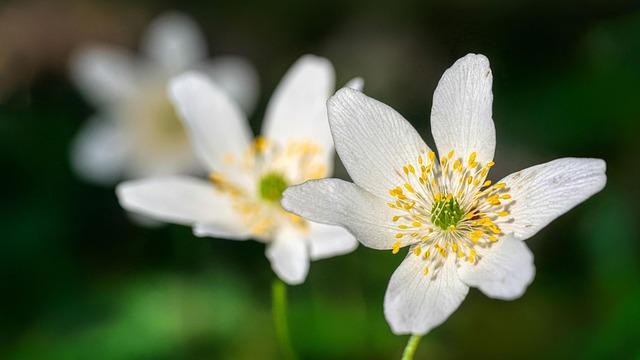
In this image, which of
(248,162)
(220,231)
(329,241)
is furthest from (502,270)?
(248,162)

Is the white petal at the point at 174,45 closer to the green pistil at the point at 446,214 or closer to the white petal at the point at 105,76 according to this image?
the white petal at the point at 105,76

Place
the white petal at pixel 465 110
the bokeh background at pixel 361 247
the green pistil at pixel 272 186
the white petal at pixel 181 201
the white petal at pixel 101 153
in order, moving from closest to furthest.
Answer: the white petal at pixel 465 110 → the white petal at pixel 181 201 → the green pistil at pixel 272 186 → the bokeh background at pixel 361 247 → the white petal at pixel 101 153

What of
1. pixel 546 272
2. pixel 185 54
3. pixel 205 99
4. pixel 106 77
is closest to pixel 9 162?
pixel 106 77

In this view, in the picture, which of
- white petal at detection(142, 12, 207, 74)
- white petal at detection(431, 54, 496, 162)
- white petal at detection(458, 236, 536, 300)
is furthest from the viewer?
white petal at detection(142, 12, 207, 74)

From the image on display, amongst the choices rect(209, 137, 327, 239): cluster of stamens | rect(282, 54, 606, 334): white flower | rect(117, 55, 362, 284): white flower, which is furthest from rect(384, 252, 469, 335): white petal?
rect(209, 137, 327, 239): cluster of stamens

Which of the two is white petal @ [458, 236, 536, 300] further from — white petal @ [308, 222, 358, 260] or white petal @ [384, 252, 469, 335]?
white petal @ [308, 222, 358, 260]

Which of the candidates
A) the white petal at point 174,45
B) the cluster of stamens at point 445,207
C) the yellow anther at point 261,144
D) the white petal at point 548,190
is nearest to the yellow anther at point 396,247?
the cluster of stamens at point 445,207
